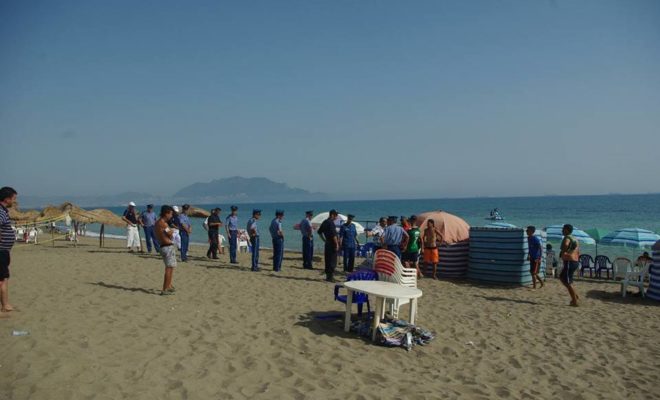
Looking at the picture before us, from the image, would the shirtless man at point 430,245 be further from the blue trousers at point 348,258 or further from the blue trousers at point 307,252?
the blue trousers at point 307,252

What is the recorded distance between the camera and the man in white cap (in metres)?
13.7

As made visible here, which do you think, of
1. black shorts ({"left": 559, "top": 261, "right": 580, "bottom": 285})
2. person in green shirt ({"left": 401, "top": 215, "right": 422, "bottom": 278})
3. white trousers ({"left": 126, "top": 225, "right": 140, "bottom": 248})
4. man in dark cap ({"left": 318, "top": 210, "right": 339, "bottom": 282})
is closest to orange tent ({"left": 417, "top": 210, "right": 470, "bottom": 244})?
person in green shirt ({"left": 401, "top": 215, "right": 422, "bottom": 278})

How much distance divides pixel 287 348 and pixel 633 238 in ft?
37.6

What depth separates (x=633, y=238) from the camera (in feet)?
40.7

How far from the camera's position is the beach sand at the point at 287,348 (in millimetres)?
4184

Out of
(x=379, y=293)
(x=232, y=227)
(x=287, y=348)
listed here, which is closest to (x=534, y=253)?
(x=379, y=293)

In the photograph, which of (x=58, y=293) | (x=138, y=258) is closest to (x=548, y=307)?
(x=58, y=293)

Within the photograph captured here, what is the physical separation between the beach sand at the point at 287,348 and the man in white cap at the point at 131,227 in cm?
503

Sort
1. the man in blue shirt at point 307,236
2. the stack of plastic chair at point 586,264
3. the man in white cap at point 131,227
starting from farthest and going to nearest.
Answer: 1. the man in white cap at point 131,227
2. the stack of plastic chair at point 586,264
3. the man in blue shirt at point 307,236

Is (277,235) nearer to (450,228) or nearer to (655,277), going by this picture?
(450,228)

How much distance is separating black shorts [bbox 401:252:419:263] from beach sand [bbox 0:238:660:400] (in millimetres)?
1723

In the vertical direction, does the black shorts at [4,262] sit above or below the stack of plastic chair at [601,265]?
above

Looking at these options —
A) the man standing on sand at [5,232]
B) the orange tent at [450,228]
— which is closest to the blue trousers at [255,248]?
the orange tent at [450,228]

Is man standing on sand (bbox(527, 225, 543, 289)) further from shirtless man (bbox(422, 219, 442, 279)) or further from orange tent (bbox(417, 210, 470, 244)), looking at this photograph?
shirtless man (bbox(422, 219, 442, 279))
